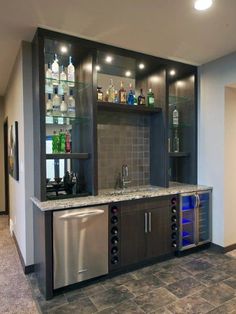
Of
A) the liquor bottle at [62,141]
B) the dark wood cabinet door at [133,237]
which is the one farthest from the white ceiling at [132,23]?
the dark wood cabinet door at [133,237]

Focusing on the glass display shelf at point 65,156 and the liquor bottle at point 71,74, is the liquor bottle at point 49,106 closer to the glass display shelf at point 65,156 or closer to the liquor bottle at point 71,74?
the liquor bottle at point 71,74

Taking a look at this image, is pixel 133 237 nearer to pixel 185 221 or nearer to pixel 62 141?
pixel 185 221

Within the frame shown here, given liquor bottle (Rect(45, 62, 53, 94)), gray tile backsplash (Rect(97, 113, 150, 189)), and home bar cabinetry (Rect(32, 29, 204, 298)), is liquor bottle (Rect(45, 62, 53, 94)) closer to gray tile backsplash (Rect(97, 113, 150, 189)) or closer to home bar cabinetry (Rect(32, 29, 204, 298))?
home bar cabinetry (Rect(32, 29, 204, 298))

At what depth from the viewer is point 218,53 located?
3.25m

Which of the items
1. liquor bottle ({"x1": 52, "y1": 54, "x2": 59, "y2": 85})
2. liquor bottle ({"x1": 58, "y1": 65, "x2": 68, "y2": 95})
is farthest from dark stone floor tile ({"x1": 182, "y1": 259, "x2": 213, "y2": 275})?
liquor bottle ({"x1": 52, "y1": 54, "x2": 59, "y2": 85})

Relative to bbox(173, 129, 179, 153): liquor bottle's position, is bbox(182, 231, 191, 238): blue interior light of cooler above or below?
below

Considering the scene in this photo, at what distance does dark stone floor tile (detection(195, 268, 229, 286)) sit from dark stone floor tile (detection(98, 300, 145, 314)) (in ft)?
2.89

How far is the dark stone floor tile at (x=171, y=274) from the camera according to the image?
272 centimetres

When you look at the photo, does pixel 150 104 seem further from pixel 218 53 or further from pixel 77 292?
pixel 77 292

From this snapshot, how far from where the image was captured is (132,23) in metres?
2.45

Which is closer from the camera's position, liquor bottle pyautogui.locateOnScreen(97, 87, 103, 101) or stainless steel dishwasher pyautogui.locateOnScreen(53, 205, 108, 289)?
stainless steel dishwasher pyautogui.locateOnScreen(53, 205, 108, 289)

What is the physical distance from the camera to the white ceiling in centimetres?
214

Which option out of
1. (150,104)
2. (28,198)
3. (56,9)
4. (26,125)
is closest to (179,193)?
(150,104)

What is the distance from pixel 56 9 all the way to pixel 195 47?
5.82 feet
